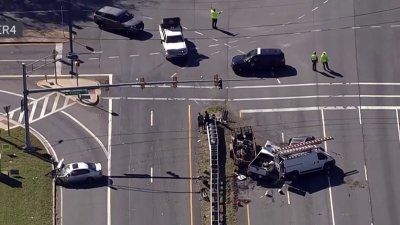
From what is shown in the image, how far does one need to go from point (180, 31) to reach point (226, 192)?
2221cm

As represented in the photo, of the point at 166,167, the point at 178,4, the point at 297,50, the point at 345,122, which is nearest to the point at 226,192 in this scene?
the point at 166,167

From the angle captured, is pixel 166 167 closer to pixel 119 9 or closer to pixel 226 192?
pixel 226 192

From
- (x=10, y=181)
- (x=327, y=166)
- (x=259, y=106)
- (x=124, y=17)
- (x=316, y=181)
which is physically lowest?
(x=316, y=181)

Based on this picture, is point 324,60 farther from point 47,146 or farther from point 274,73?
point 47,146

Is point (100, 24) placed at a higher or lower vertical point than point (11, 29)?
higher

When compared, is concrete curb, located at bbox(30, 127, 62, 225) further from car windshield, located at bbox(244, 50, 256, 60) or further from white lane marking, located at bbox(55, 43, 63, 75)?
car windshield, located at bbox(244, 50, 256, 60)

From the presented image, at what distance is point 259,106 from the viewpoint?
3703 inches

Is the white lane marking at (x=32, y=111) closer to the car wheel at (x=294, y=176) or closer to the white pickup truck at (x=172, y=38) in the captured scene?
the white pickup truck at (x=172, y=38)

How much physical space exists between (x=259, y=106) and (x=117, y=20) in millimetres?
18202

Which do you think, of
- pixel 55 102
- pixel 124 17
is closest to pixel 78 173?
pixel 55 102

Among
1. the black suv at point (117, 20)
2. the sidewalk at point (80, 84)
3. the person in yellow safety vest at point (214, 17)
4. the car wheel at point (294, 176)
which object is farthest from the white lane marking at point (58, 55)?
the car wheel at point (294, 176)

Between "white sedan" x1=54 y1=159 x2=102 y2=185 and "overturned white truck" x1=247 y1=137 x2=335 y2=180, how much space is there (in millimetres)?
12556

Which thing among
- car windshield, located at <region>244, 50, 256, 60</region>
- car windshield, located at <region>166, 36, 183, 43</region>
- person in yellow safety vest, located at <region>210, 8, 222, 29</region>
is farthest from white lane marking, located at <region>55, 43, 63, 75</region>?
car windshield, located at <region>244, 50, 256, 60</region>

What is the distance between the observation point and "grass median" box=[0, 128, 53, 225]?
82.1 metres
